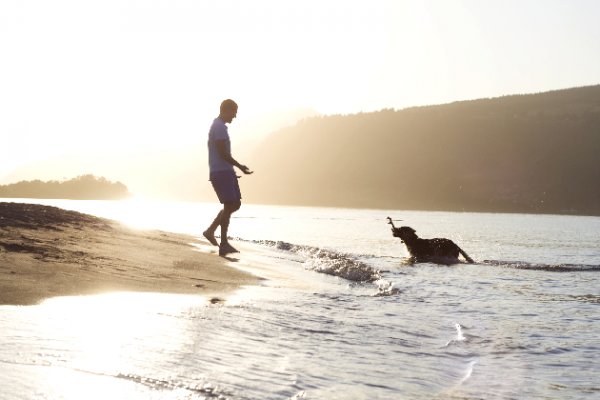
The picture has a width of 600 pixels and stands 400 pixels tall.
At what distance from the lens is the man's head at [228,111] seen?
27.4 feet

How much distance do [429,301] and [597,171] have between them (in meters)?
121

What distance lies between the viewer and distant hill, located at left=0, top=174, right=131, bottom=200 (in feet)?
154

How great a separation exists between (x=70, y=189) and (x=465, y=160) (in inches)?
3934

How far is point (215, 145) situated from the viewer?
813cm

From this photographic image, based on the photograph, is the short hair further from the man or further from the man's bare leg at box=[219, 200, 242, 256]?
the man's bare leg at box=[219, 200, 242, 256]

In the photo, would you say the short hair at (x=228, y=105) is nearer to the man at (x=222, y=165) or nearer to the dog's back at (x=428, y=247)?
the man at (x=222, y=165)

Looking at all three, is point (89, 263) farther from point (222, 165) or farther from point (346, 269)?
point (346, 269)

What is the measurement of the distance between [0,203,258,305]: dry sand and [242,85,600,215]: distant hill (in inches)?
4286

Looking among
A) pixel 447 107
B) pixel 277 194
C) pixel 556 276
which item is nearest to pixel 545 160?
pixel 447 107

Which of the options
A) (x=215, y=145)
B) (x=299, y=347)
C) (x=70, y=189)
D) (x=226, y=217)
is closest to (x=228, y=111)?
(x=215, y=145)

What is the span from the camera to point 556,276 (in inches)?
378

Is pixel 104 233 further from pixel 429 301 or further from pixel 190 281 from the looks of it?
pixel 429 301

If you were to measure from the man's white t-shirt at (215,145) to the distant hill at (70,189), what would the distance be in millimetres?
43508

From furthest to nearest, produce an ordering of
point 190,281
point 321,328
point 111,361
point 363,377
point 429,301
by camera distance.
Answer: point 429,301 < point 190,281 < point 321,328 < point 363,377 < point 111,361
